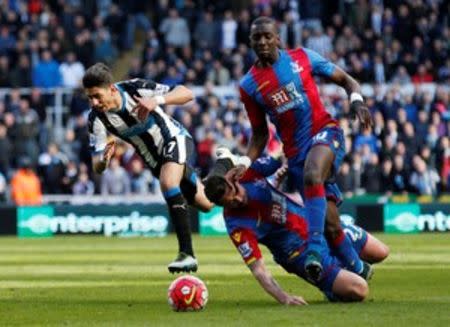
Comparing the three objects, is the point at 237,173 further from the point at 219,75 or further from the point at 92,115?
the point at 219,75

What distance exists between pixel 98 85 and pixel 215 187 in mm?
2750

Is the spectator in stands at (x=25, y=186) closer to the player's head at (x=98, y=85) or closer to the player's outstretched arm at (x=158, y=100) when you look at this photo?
the player's outstretched arm at (x=158, y=100)

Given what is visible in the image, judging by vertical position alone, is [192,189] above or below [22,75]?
above

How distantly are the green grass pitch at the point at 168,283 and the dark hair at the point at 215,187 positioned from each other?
96 centimetres

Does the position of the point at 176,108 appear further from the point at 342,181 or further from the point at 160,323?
the point at 160,323

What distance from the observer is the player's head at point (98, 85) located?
15.1 m

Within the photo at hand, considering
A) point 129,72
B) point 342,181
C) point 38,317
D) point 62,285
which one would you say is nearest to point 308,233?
point 38,317

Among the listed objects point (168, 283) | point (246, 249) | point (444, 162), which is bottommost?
point (444, 162)

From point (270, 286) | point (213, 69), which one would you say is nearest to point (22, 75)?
point (213, 69)

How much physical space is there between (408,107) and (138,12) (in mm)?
8056

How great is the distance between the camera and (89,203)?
1241 inches

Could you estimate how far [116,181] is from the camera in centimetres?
3167

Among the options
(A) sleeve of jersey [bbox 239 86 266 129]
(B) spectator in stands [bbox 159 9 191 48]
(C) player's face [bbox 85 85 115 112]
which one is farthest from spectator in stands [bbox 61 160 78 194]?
(A) sleeve of jersey [bbox 239 86 266 129]

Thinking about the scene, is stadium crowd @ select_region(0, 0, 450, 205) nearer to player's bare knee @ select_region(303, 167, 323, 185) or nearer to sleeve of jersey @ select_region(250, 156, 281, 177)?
sleeve of jersey @ select_region(250, 156, 281, 177)
